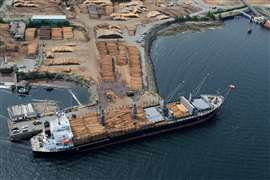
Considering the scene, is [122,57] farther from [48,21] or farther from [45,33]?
[48,21]

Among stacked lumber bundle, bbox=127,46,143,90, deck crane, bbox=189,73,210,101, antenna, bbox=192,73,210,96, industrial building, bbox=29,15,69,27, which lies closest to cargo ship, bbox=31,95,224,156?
deck crane, bbox=189,73,210,101

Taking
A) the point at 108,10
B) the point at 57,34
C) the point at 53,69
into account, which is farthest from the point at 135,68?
the point at 108,10

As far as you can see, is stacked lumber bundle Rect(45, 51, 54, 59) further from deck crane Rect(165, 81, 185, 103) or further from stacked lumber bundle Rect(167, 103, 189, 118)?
stacked lumber bundle Rect(167, 103, 189, 118)

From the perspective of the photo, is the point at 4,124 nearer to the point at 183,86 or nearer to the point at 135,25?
the point at 183,86

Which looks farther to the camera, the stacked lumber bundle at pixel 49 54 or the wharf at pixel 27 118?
the stacked lumber bundle at pixel 49 54

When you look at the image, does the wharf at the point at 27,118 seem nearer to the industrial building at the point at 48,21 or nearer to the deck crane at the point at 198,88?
the deck crane at the point at 198,88

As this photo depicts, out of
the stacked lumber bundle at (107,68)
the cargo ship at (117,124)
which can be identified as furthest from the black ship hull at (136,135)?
the stacked lumber bundle at (107,68)
